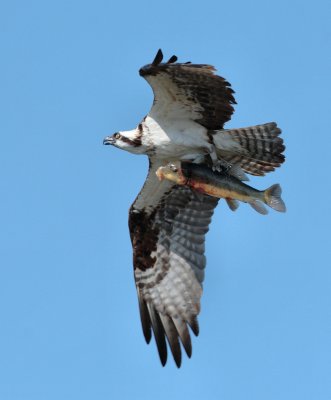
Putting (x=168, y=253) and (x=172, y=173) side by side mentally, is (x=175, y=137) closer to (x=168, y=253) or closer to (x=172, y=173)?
(x=172, y=173)

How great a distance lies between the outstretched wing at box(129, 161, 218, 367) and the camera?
14906 mm

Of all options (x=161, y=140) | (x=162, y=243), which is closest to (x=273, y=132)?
(x=161, y=140)

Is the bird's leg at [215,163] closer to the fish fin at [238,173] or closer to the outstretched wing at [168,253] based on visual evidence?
the fish fin at [238,173]

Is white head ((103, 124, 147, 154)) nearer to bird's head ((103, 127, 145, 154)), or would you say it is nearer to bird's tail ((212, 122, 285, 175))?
bird's head ((103, 127, 145, 154))

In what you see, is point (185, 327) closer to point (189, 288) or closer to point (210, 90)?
point (189, 288)

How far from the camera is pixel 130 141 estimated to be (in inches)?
549

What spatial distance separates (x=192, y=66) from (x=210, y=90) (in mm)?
609

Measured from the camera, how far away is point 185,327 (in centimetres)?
1473

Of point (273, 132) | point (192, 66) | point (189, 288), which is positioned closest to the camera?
point (192, 66)


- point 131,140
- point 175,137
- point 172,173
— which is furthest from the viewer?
point 175,137

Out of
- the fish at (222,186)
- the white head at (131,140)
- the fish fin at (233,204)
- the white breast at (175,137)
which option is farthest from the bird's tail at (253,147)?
the white head at (131,140)

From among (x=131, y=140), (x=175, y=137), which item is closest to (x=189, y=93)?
(x=175, y=137)

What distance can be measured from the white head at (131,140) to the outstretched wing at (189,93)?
0.31 metres

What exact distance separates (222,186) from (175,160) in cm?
112
